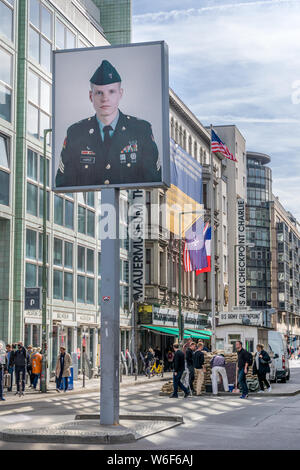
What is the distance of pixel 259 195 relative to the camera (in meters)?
151

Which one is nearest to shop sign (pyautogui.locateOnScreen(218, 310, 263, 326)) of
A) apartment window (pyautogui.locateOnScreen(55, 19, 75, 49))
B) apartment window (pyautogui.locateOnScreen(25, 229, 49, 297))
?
apartment window (pyautogui.locateOnScreen(25, 229, 49, 297))

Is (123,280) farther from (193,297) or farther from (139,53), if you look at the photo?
(139,53)

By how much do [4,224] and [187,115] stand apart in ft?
110

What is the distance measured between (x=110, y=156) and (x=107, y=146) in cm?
23

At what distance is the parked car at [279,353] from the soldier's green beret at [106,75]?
2272cm

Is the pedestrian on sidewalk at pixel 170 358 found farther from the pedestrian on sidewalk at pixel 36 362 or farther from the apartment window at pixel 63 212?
the pedestrian on sidewalk at pixel 36 362

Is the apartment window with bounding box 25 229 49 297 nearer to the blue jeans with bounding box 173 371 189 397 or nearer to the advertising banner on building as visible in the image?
the blue jeans with bounding box 173 371 189 397

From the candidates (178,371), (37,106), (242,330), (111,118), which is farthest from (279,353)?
(111,118)

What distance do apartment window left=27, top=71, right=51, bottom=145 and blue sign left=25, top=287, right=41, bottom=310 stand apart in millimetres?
10856

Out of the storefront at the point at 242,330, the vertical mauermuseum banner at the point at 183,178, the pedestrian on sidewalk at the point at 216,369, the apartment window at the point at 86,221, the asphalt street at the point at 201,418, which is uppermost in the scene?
the vertical mauermuseum banner at the point at 183,178

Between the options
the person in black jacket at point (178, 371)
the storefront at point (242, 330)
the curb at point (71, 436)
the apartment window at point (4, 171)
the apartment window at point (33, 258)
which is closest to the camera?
the curb at point (71, 436)

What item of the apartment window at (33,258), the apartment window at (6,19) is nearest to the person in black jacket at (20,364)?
the apartment window at (33,258)

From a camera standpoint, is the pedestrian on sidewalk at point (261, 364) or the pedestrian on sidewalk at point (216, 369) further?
the pedestrian on sidewalk at point (261, 364)

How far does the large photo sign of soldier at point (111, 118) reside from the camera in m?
16.2
